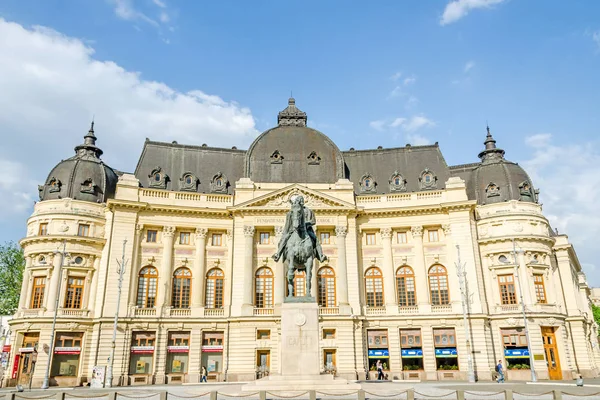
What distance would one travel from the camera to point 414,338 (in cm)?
4694

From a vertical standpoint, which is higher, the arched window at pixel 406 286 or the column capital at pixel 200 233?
the column capital at pixel 200 233

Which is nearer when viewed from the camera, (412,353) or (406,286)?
(412,353)

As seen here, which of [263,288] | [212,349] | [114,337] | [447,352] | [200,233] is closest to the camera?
[114,337]

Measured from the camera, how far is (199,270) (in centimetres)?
4853

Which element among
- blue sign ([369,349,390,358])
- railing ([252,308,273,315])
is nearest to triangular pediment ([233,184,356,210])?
railing ([252,308,273,315])

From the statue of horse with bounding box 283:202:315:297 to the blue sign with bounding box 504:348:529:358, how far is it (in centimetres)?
3105

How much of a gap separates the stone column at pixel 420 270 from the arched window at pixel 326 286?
8.59 metres

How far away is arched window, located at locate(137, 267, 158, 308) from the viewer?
47125 mm

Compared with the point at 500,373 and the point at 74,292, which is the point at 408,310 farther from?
the point at 74,292

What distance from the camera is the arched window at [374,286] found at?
49250mm

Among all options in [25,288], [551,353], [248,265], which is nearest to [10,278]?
[25,288]

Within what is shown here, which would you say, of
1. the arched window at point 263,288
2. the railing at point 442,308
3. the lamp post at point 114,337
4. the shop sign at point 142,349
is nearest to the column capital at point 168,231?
the lamp post at point 114,337

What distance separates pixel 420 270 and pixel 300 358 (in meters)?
29.1

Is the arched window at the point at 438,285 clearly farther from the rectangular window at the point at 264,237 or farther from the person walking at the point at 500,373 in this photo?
the rectangular window at the point at 264,237
